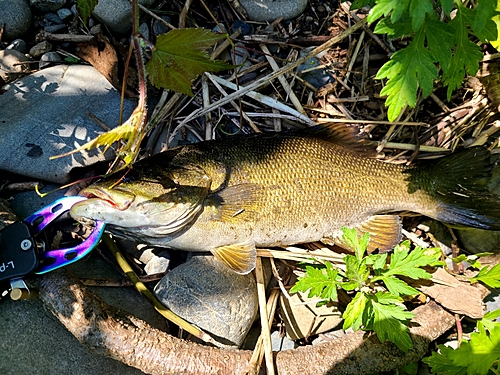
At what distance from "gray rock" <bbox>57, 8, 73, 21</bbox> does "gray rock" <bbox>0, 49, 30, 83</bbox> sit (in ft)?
1.64

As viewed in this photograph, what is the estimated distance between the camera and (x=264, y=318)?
3582 mm

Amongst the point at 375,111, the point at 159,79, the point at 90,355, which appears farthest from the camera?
the point at 375,111

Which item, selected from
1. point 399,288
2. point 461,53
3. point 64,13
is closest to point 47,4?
point 64,13

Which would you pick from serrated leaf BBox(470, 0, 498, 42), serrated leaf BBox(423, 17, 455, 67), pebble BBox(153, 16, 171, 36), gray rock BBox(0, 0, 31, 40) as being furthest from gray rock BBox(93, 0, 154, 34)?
serrated leaf BBox(470, 0, 498, 42)

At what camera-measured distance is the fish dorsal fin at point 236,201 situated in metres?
3.41

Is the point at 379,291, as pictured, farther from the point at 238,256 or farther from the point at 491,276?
the point at 238,256

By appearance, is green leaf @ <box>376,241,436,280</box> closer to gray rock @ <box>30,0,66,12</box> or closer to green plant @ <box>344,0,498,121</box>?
green plant @ <box>344,0,498,121</box>

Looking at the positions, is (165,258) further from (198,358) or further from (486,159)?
(486,159)

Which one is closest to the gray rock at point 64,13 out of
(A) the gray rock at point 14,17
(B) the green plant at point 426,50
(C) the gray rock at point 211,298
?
(A) the gray rock at point 14,17

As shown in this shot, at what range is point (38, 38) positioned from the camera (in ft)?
13.3

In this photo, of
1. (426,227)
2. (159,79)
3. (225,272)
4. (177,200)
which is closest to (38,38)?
(159,79)

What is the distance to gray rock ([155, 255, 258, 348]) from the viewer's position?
11.5ft

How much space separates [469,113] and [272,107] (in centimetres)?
167

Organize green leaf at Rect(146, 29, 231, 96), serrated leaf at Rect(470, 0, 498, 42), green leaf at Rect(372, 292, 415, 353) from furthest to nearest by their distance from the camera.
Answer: green leaf at Rect(372, 292, 415, 353) → green leaf at Rect(146, 29, 231, 96) → serrated leaf at Rect(470, 0, 498, 42)
